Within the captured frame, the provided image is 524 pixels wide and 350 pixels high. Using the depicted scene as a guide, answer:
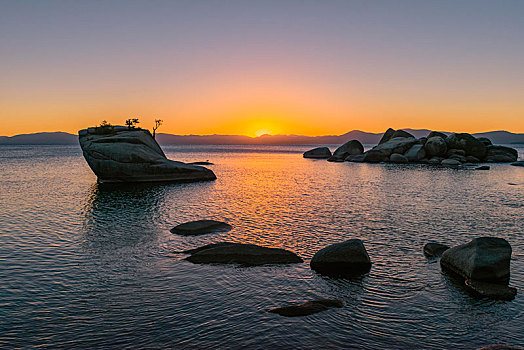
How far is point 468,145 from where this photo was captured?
85.8 metres

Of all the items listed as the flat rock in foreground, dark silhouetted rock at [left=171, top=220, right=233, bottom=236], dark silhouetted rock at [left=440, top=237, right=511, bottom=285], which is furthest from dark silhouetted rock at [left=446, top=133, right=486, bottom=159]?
the flat rock in foreground

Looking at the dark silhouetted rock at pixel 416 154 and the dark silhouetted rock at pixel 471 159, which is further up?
the dark silhouetted rock at pixel 416 154

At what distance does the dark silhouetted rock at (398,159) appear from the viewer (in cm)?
8312

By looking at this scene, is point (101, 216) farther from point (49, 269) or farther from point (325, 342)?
point (325, 342)

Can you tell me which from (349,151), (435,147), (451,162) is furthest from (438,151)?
(349,151)

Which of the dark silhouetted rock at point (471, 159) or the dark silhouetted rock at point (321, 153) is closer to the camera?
the dark silhouetted rock at point (471, 159)

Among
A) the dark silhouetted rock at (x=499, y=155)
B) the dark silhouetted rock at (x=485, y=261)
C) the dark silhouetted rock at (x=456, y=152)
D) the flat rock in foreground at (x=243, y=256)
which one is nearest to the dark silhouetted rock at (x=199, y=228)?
the flat rock in foreground at (x=243, y=256)

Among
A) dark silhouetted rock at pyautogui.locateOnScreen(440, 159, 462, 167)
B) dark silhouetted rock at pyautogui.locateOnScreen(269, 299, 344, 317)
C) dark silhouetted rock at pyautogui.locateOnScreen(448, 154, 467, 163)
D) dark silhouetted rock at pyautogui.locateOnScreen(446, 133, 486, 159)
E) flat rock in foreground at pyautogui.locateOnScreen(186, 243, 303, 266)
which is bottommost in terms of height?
dark silhouetted rock at pyautogui.locateOnScreen(269, 299, 344, 317)

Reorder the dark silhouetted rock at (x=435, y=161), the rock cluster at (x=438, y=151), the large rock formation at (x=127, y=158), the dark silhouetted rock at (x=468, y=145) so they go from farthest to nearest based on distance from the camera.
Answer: the dark silhouetted rock at (x=468, y=145) → the rock cluster at (x=438, y=151) → the dark silhouetted rock at (x=435, y=161) → the large rock formation at (x=127, y=158)

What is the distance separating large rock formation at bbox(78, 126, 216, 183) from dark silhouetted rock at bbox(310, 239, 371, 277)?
105ft

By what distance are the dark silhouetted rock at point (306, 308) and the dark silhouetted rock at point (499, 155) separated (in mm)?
93288

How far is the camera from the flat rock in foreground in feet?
49.7

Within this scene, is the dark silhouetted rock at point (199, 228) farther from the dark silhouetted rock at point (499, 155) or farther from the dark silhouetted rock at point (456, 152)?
the dark silhouetted rock at point (499, 155)

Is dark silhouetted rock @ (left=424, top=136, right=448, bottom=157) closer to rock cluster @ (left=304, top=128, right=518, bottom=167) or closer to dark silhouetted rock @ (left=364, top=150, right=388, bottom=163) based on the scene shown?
rock cluster @ (left=304, top=128, right=518, bottom=167)
